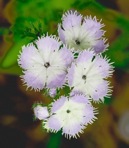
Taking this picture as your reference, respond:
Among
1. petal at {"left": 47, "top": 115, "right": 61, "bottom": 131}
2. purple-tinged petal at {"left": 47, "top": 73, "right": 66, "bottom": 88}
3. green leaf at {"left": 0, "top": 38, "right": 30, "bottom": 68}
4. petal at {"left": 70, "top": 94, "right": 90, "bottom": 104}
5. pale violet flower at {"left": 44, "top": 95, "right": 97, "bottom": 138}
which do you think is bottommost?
petal at {"left": 47, "top": 115, "right": 61, "bottom": 131}

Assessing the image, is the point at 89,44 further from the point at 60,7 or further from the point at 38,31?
the point at 60,7

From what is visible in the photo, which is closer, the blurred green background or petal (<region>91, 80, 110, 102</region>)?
petal (<region>91, 80, 110, 102</region>)

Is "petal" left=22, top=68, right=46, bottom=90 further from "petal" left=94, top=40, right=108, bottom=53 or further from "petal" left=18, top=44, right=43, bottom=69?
"petal" left=94, top=40, right=108, bottom=53

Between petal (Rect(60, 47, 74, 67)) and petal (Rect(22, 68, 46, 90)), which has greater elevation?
petal (Rect(60, 47, 74, 67))

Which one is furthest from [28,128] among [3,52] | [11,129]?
[3,52]

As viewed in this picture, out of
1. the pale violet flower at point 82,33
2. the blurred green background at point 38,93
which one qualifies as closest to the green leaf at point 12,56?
the blurred green background at point 38,93

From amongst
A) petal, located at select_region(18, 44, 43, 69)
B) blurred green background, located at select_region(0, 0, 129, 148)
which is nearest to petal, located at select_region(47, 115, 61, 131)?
petal, located at select_region(18, 44, 43, 69)

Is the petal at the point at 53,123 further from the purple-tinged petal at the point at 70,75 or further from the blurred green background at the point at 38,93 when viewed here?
the blurred green background at the point at 38,93
